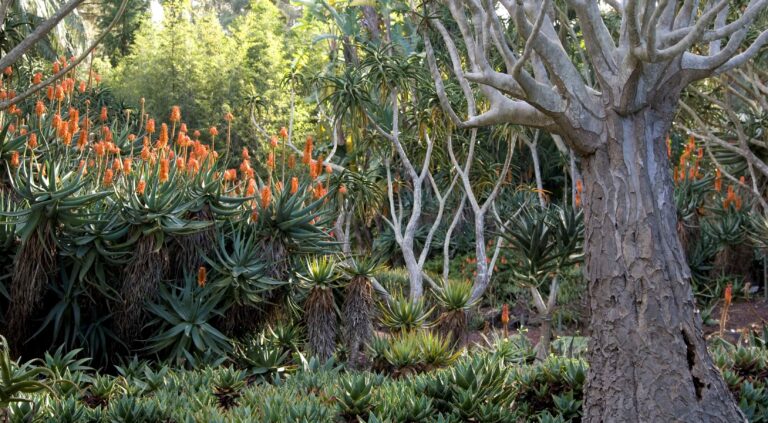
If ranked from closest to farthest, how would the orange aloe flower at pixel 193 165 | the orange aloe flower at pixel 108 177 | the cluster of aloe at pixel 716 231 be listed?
1. the orange aloe flower at pixel 108 177
2. the orange aloe flower at pixel 193 165
3. the cluster of aloe at pixel 716 231

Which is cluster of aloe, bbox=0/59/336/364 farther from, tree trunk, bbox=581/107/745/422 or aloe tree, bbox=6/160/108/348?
tree trunk, bbox=581/107/745/422

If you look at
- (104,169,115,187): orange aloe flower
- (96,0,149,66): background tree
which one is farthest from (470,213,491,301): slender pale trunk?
(96,0,149,66): background tree

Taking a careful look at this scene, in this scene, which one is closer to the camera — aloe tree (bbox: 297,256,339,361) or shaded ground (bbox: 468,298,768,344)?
aloe tree (bbox: 297,256,339,361)

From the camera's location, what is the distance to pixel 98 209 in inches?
311

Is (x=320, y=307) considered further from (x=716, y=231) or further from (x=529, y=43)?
(x=716, y=231)

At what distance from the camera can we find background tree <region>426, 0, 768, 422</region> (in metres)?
4.82

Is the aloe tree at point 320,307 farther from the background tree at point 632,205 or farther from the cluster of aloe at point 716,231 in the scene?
the cluster of aloe at point 716,231

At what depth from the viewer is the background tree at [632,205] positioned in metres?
Result: 4.82

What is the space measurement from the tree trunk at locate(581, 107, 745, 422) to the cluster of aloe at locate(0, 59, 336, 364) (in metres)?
3.63

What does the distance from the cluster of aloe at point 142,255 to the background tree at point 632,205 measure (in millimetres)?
3562

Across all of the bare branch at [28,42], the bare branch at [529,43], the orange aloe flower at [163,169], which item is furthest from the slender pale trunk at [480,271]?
the bare branch at [28,42]

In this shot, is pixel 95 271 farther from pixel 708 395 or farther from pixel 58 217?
pixel 708 395

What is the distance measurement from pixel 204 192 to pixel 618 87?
4359 millimetres

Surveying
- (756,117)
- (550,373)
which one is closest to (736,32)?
(550,373)
